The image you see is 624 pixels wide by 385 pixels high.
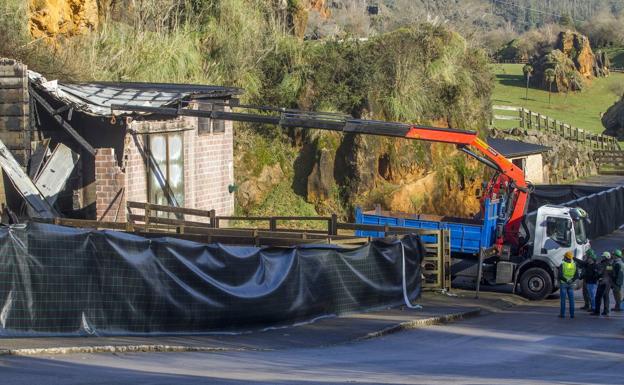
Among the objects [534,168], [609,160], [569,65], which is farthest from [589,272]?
[569,65]

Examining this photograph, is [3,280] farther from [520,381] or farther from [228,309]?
[520,381]

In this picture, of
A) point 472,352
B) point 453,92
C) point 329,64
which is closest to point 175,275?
point 472,352

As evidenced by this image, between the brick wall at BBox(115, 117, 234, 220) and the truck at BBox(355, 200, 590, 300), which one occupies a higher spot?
the brick wall at BBox(115, 117, 234, 220)

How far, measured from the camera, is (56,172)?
2652cm

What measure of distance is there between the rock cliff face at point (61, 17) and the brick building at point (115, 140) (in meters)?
4.84

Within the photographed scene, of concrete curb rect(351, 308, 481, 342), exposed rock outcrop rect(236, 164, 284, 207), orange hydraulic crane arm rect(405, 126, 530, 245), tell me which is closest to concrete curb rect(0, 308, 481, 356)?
concrete curb rect(351, 308, 481, 342)

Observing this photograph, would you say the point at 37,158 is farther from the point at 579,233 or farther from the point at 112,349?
the point at 579,233

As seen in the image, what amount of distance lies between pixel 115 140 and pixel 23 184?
405cm

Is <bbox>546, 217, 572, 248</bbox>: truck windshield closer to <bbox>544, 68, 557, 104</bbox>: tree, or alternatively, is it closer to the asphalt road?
the asphalt road

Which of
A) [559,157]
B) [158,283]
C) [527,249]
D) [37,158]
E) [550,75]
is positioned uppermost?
[550,75]

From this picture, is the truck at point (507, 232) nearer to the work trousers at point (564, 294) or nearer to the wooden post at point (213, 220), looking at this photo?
the work trousers at point (564, 294)

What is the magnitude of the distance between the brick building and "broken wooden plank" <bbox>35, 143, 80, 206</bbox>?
0.20 meters

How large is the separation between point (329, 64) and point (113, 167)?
13.7 m

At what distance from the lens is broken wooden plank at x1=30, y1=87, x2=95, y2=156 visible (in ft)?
85.3
